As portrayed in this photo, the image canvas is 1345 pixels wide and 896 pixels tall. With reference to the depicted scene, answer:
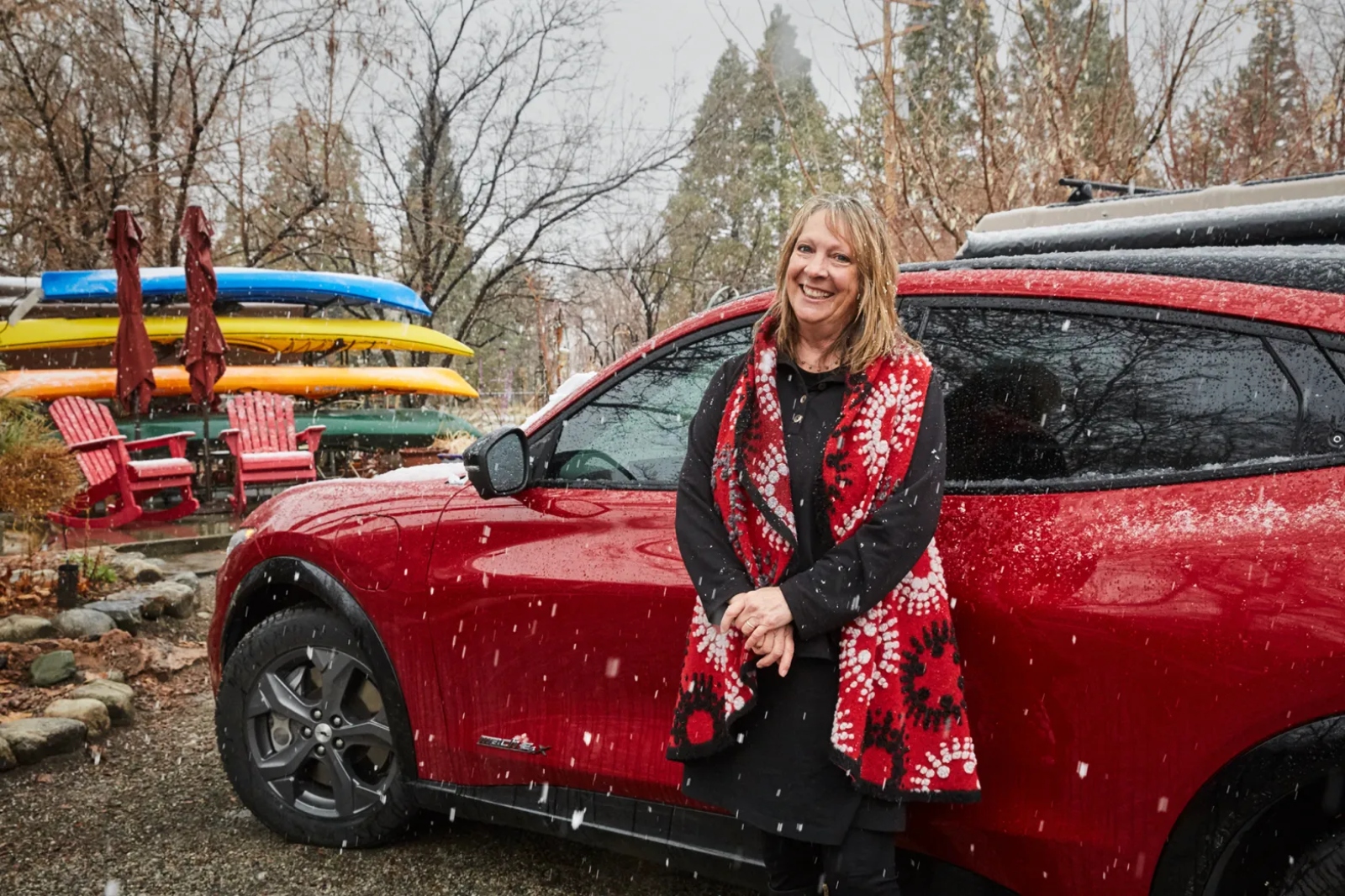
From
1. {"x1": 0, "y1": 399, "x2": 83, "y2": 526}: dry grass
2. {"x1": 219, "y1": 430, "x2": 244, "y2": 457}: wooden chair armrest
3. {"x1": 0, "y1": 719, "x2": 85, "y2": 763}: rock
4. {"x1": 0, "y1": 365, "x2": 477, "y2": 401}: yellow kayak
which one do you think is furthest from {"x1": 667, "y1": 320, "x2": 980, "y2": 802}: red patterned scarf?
{"x1": 0, "y1": 365, "x2": 477, "y2": 401}: yellow kayak

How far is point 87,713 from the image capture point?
450 cm

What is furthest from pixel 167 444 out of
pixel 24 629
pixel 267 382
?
pixel 24 629

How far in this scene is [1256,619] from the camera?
5.59 ft

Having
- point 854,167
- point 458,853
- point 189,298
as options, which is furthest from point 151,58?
point 458,853

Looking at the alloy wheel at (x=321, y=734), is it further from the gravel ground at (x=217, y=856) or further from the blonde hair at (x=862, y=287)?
the blonde hair at (x=862, y=287)

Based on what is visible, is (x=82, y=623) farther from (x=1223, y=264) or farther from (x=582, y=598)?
(x=1223, y=264)

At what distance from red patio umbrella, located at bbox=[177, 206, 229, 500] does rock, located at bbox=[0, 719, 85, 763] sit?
6.06 m

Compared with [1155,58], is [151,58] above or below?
above

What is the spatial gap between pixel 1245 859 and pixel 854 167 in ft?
25.2

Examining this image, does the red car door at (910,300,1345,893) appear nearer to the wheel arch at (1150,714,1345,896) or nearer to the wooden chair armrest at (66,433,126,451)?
the wheel arch at (1150,714,1345,896)

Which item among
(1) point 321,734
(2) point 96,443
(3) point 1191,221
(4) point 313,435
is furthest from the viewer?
(4) point 313,435

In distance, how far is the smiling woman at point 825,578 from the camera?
6.07ft

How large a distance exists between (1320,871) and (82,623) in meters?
5.93

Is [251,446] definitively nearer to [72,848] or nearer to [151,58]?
[72,848]
